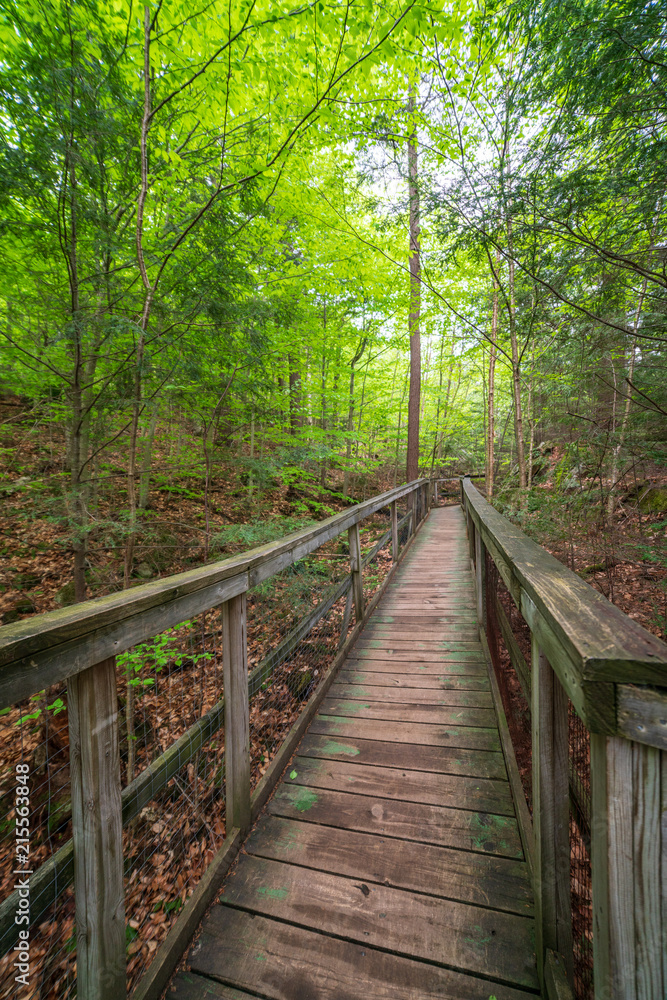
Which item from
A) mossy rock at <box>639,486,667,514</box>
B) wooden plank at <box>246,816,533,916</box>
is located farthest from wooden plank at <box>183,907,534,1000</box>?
mossy rock at <box>639,486,667,514</box>

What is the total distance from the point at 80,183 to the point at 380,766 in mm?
4644

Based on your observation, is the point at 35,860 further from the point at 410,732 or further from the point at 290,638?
the point at 410,732

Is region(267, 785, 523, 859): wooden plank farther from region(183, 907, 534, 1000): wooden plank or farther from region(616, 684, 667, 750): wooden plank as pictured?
region(616, 684, 667, 750): wooden plank

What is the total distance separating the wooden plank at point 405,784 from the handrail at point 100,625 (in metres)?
1.14

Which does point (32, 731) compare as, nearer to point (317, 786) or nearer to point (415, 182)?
point (317, 786)

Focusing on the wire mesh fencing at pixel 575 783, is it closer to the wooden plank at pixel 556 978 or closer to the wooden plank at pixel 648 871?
the wooden plank at pixel 556 978

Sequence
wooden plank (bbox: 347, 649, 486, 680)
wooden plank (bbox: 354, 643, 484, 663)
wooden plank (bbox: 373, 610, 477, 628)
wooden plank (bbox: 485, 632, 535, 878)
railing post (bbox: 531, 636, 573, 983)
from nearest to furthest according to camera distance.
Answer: railing post (bbox: 531, 636, 573, 983) < wooden plank (bbox: 485, 632, 535, 878) < wooden plank (bbox: 347, 649, 486, 680) < wooden plank (bbox: 354, 643, 484, 663) < wooden plank (bbox: 373, 610, 477, 628)

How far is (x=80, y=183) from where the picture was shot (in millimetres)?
2977

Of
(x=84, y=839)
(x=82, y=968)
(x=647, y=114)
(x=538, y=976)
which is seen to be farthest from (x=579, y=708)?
(x=647, y=114)

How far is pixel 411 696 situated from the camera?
2.62m

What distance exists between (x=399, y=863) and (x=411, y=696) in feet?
3.72

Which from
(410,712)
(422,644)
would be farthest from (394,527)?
(410,712)

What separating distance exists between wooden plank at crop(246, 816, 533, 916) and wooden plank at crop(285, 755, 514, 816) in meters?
0.22

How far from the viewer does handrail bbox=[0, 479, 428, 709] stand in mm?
812
